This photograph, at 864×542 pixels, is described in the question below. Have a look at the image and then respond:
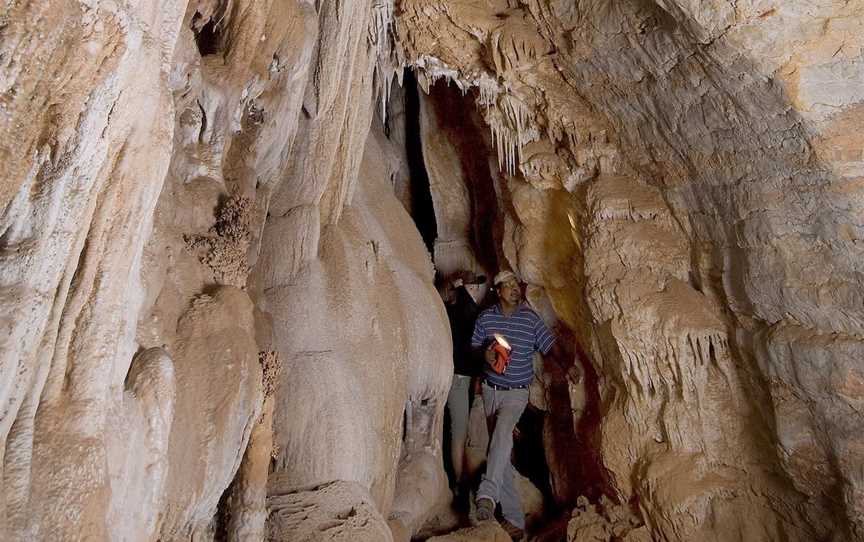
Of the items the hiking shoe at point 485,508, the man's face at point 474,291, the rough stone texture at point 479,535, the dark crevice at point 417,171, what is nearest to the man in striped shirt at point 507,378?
the hiking shoe at point 485,508

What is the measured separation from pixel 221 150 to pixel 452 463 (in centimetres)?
353

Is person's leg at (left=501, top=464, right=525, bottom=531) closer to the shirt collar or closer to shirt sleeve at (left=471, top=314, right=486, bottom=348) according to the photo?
shirt sleeve at (left=471, top=314, right=486, bottom=348)

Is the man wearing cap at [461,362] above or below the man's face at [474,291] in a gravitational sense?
below

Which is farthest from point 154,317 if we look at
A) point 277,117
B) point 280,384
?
point 277,117

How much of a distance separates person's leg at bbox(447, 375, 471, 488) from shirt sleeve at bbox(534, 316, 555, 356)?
80 centimetres

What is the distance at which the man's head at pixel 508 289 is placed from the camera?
196 inches

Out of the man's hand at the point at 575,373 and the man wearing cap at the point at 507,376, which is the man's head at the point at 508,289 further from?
the man's hand at the point at 575,373

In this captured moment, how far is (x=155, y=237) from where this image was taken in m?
2.19

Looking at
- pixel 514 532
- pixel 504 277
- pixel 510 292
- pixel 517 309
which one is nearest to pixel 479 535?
pixel 514 532

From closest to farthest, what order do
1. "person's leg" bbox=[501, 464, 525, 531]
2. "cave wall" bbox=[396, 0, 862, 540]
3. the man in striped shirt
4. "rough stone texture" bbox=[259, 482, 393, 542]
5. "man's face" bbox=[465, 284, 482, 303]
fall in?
"rough stone texture" bbox=[259, 482, 393, 542], "cave wall" bbox=[396, 0, 862, 540], the man in striped shirt, "person's leg" bbox=[501, 464, 525, 531], "man's face" bbox=[465, 284, 482, 303]

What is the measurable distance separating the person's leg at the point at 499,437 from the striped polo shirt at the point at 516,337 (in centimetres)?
9

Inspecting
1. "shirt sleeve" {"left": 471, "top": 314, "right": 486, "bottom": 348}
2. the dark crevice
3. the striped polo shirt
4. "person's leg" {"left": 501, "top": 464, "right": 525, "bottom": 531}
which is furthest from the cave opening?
"shirt sleeve" {"left": 471, "top": 314, "right": 486, "bottom": 348}

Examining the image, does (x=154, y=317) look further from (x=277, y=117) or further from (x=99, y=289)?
(x=277, y=117)

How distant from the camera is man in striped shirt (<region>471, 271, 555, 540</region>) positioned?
4629mm
